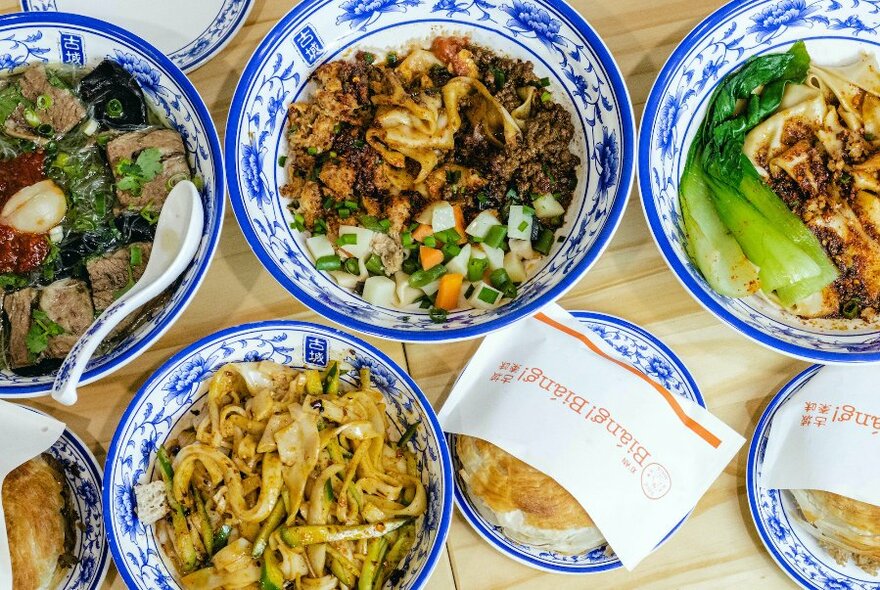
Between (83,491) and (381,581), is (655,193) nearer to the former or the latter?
(381,581)

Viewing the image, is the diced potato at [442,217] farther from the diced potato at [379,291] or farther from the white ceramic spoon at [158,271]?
the white ceramic spoon at [158,271]

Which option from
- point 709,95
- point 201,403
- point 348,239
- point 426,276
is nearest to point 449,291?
point 426,276

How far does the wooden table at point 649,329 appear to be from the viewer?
208cm

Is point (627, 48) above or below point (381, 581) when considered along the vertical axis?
above

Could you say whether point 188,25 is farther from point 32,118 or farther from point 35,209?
point 35,209

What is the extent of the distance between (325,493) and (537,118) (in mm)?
1112

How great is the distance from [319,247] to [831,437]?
1.47 meters

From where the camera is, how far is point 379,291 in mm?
1876

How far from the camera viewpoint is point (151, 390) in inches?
74.2

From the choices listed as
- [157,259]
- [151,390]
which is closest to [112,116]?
[157,259]

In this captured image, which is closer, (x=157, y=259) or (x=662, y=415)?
(x=157, y=259)

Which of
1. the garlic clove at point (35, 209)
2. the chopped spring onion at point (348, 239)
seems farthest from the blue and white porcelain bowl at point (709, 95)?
the garlic clove at point (35, 209)

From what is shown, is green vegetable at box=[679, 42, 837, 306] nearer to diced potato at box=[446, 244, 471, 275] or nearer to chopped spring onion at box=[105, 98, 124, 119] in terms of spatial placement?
diced potato at box=[446, 244, 471, 275]

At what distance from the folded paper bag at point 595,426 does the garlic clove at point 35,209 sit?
1159mm
